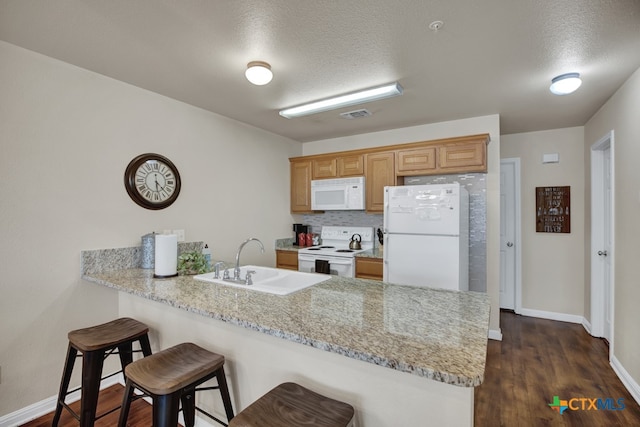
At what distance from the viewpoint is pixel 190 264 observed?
2248mm

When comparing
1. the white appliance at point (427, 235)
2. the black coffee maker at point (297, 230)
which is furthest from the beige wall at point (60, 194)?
the white appliance at point (427, 235)

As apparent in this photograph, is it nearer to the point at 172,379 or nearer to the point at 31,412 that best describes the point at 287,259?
the point at 31,412

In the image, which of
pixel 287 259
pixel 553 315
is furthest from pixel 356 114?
pixel 553 315

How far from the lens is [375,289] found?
1.77m

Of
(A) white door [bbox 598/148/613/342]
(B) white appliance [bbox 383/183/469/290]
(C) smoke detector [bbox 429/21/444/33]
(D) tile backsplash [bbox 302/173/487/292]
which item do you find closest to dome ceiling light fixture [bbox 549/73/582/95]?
(B) white appliance [bbox 383/183/469/290]

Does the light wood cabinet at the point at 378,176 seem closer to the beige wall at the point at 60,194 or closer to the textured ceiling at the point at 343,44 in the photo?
the textured ceiling at the point at 343,44

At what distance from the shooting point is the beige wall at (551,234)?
371 cm

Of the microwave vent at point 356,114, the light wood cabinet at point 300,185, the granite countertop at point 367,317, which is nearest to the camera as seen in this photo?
the granite countertop at point 367,317

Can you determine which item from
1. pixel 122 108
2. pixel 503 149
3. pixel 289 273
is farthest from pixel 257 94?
pixel 503 149

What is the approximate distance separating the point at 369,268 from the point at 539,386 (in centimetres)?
170

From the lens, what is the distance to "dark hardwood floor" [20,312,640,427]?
1986 mm

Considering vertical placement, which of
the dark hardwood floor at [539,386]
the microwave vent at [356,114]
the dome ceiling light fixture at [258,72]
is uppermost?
the microwave vent at [356,114]

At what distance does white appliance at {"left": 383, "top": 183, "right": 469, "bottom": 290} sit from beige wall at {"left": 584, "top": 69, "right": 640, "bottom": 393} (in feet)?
3.78

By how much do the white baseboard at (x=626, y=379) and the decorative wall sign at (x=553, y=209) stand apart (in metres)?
1.64
